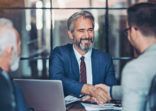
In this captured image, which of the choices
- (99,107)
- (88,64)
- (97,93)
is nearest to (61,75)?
(88,64)

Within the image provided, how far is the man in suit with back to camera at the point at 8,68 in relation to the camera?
2.25 m

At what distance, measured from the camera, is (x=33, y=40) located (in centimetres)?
539

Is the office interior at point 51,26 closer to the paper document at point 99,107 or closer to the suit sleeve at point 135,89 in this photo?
the paper document at point 99,107

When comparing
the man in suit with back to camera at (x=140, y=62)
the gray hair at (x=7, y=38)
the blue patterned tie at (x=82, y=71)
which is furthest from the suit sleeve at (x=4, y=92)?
the blue patterned tie at (x=82, y=71)

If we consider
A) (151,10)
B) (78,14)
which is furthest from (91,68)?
(151,10)

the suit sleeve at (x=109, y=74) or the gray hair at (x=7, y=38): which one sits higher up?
the gray hair at (x=7, y=38)

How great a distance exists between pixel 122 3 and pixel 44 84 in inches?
113

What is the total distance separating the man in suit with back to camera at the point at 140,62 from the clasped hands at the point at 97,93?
72 centimetres

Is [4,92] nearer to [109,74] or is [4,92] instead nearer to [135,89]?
[135,89]

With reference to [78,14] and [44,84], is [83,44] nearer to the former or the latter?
[78,14]

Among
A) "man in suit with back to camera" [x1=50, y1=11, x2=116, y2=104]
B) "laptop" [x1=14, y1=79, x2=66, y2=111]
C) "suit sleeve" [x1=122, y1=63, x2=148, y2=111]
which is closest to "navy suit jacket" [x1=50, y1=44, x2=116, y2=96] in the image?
"man in suit with back to camera" [x1=50, y1=11, x2=116, y2=104]

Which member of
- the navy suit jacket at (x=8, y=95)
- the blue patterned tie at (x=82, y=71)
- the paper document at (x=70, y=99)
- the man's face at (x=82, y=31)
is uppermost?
the man's face at (x=82, y=31)

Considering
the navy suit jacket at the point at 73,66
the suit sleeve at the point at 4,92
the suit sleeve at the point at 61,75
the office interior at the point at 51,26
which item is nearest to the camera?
the suit sleeve at the point at 4,92

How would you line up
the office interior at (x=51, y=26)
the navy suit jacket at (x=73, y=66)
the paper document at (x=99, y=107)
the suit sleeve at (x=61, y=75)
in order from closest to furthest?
1. the paper document at (x=99, y=107)
2. the suit sleeve at (x=61, y=75)
3. the navy suit jacket at (x=73, y=66)
4. the office interior at (x=51, y=26)
